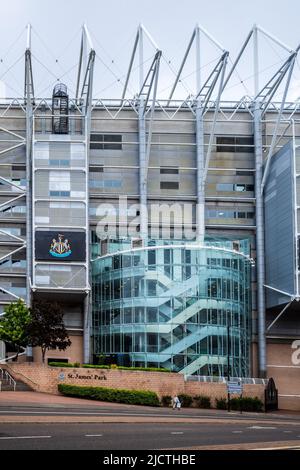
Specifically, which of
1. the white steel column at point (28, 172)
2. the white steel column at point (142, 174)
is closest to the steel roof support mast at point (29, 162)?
the white steel column at point (28, 172)

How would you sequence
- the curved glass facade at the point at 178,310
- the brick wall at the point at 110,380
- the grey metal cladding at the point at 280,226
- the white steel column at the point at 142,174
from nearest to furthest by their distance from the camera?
the brick wall at the point at 110,380 < the curved glass facade at the point at 178,310 < the grey metal cladding at the point at 280,226 < the white steel column at the point at 142,174

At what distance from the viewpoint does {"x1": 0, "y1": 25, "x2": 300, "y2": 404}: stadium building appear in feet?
260

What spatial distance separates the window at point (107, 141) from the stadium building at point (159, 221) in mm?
Result: 114

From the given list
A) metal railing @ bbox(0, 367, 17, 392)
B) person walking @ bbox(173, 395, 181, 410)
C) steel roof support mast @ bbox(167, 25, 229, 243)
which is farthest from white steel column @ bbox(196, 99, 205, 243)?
person walking @ bbox(173, 395, 181, 410)

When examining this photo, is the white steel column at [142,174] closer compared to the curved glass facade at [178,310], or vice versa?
the curved glass facade at [178,310]

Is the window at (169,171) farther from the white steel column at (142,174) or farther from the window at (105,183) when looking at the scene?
the window at (105,183)

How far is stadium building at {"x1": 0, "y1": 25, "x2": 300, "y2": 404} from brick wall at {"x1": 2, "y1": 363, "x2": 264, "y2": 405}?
5.79 m

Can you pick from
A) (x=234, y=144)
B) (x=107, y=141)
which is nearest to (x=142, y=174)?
(x=107, y=141)

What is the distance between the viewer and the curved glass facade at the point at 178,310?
254 feet

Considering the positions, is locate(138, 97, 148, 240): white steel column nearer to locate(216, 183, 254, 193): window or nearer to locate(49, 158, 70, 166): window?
locate(49, 158, 70, 166): window

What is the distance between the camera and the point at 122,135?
9494 cm

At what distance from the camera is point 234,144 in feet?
314

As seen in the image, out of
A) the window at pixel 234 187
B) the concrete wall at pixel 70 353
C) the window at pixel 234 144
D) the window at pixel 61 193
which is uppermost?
the window at pixel 234 144
